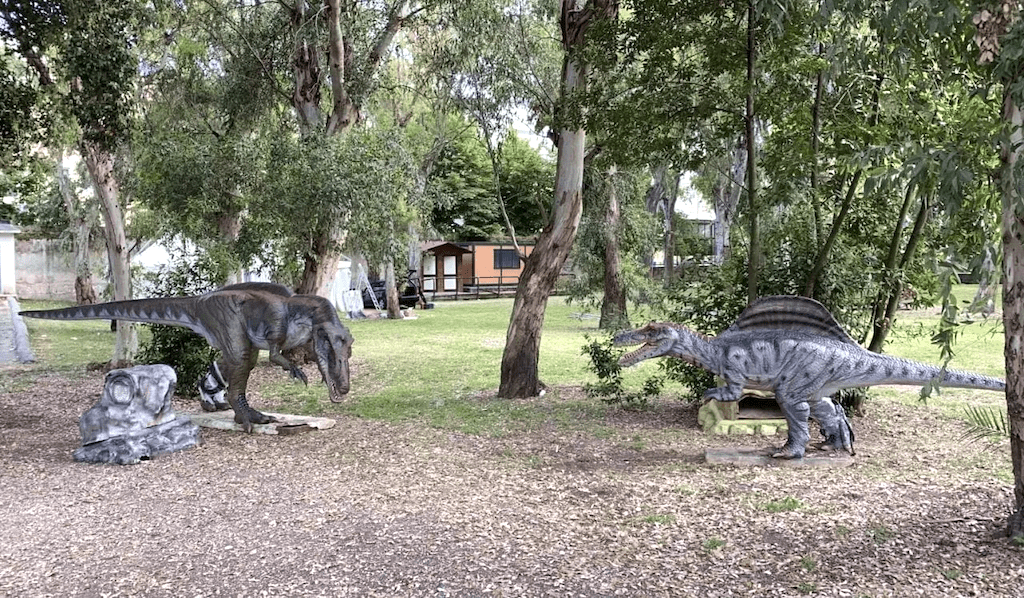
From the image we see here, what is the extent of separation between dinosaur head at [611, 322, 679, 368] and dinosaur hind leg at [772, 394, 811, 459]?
874 millimetres

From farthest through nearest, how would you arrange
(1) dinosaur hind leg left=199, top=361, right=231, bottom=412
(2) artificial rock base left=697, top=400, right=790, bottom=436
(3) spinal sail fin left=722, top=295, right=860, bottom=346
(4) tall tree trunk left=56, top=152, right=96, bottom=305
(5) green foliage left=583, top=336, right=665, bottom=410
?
(4) tall tree trunk left=56, top=152, right=96, bottom=305
(5) green foliage left=583, top=336, right=665, bottom=410
(1) dinosaur hind leg left=199, top=361, right=231, bottom=412
(2) artificial rock base left=697, top=400, right=790, bottom=436
(3) spinal sail fin left=722, top=295, right=860, bottom=346

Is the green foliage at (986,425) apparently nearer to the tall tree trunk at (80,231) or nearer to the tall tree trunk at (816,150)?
the tall tree trunk at (816,150)

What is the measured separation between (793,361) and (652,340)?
3.28 feet

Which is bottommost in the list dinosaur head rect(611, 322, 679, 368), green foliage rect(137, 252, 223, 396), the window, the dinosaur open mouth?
green foliage rect(137, 252, 223, 396)

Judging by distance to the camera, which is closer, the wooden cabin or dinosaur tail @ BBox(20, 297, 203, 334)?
dinosaur tail @ BBox(20, 297, 203, 334)

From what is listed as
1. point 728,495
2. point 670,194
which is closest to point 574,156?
point 728,495

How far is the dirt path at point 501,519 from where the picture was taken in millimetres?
3807

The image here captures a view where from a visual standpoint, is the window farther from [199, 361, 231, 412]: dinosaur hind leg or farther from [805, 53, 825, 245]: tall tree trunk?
[805, 53, 825, 245]: tall tree trunk

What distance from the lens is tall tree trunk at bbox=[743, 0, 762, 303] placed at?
22.3 ft

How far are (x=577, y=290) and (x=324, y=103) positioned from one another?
6.44 m

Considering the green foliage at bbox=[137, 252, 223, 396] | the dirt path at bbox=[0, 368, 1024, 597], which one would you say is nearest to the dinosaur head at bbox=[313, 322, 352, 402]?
the dirt path at bbox=[0, 368, 1024, 597]

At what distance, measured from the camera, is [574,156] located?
8.91 m

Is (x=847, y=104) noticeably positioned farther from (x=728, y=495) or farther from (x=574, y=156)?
(x=728, y=495)

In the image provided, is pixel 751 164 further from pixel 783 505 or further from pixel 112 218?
pixel 112 218
